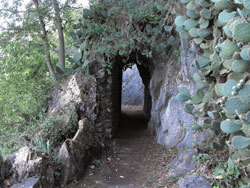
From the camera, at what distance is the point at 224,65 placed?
327 cm

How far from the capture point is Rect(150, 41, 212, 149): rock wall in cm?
497

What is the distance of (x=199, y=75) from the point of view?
417 cm

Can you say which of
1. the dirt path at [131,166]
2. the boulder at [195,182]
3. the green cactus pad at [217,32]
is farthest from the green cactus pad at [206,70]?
the dirt path at [131,166]

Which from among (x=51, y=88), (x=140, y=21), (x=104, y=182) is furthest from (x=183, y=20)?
(x=51, y=88)

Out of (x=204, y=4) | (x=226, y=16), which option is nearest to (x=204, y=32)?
(x=204, y=4)

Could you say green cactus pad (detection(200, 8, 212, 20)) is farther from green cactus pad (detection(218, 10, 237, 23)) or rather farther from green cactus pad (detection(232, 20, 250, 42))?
green cactus pad (detection(232, 20, 250, 42))

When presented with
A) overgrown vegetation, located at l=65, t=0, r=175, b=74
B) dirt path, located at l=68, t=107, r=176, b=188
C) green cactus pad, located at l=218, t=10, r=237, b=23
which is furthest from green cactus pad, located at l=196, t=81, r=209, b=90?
overgrown vegetation, located at l=65, t=0, r=175, b=74

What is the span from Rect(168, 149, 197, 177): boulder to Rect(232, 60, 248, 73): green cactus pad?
6.27ft

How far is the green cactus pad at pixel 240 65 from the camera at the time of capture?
2820 millimetres

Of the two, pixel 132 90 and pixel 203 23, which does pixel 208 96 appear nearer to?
pixel 203 23

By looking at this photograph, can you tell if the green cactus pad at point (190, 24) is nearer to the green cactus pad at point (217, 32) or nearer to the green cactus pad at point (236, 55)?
the green cactus pad at point (217, 32)

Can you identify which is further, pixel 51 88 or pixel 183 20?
pixel 51 88

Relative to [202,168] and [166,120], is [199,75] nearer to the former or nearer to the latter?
[202,168]

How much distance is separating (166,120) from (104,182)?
7.83 ft
